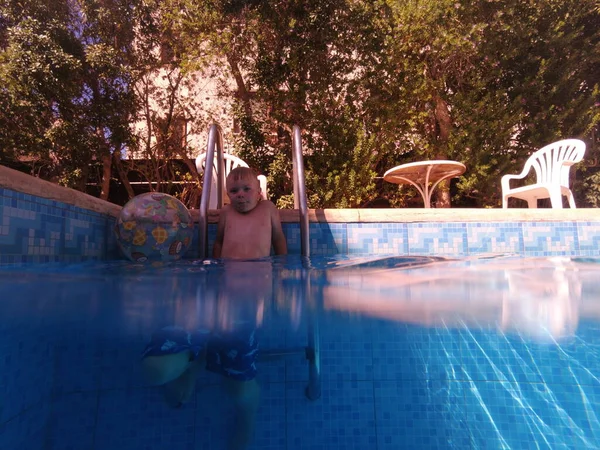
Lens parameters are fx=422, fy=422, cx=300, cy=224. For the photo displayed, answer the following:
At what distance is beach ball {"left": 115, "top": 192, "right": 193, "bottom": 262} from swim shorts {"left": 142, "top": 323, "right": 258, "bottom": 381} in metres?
1.36

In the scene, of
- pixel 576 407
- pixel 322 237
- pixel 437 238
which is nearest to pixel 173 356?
pixel 576 407

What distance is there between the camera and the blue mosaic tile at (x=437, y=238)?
363cm

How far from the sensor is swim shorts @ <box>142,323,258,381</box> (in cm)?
141

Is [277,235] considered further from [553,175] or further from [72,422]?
[553,175]

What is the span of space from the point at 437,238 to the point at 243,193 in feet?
5.80

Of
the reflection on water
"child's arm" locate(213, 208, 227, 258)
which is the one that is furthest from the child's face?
the reflection on water

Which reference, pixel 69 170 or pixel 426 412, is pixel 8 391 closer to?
pixel 426 412

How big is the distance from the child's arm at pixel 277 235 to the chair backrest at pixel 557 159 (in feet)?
12.4

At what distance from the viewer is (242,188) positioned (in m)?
3.02

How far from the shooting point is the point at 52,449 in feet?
5.19

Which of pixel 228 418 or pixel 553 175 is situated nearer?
pixel 228 418

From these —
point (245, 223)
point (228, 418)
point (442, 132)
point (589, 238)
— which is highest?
point (442, 132)

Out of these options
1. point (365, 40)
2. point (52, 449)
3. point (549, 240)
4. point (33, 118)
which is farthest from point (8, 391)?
point (365, 40)

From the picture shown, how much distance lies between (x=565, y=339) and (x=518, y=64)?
7.99 meters
